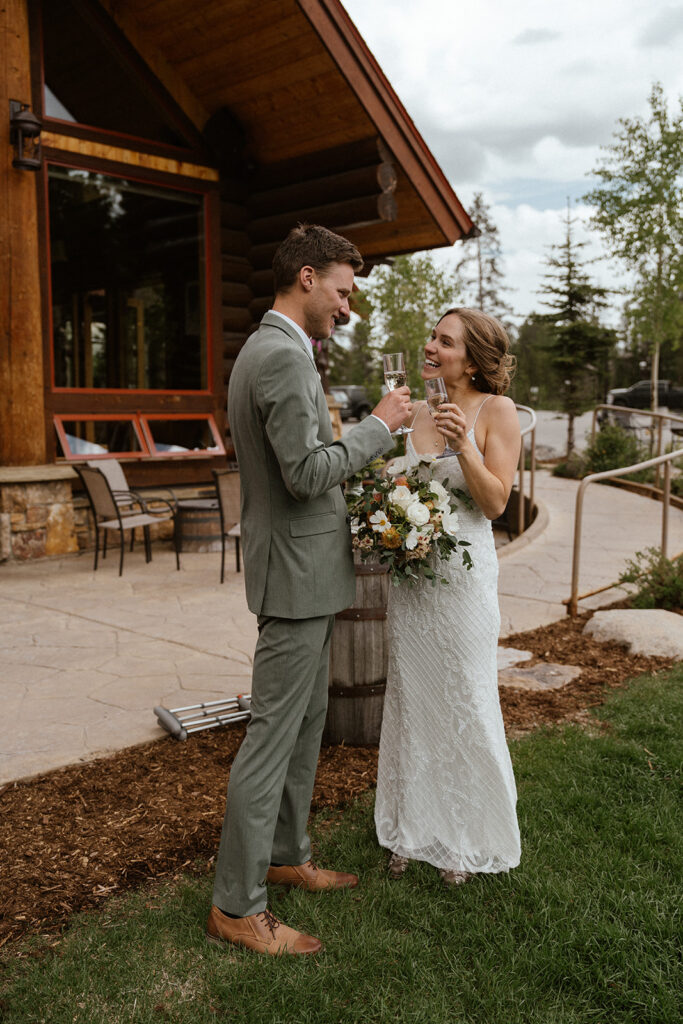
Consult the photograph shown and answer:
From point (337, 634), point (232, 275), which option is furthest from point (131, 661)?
point (232, 275)

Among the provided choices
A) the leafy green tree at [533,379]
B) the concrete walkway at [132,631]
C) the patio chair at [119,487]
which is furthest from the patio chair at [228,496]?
the leafy green tree at [533,379]

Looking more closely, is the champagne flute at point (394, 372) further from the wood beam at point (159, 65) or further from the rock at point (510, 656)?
the wood beam at point (159, 65)

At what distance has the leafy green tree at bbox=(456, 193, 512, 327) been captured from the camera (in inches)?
1909

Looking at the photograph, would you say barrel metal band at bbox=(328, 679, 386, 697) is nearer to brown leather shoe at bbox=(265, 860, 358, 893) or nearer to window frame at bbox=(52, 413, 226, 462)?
brown leather shoe at bbox=(265, 860, 358, 893)

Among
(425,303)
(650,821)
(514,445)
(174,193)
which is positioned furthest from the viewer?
(425,303)

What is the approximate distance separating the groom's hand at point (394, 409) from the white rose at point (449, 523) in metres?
0.36

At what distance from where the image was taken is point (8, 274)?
26.3 ft

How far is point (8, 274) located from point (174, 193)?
8.89 ft

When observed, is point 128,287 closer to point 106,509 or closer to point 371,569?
point 106,509

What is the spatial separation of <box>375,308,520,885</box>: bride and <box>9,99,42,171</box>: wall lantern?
6.50 metres

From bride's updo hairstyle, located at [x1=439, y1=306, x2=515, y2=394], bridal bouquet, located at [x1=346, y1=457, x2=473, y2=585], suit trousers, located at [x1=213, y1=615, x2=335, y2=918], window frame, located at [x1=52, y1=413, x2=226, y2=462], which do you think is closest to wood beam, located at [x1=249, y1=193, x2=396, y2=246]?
window frame, located at [x1=52, y1=413, x2=226, y2=462]

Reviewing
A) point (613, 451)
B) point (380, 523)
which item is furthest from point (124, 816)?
point (613, 451)

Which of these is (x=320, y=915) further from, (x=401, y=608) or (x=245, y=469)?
(x=245, y=469)

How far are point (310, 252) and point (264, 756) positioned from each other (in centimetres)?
141
